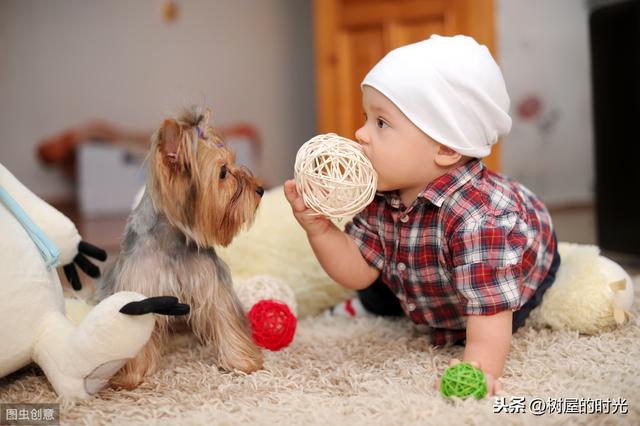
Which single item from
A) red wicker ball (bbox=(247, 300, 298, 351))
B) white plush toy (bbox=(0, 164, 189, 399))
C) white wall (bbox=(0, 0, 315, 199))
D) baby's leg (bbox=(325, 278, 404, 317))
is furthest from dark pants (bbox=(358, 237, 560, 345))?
white wall (bbox=(0, 0, 315, 199))

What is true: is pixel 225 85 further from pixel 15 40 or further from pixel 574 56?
pixel 574 56

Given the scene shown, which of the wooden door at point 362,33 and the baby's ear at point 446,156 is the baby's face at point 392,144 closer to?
the baby's ear at point 446,156

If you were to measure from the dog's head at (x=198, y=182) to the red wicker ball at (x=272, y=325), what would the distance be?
22cm

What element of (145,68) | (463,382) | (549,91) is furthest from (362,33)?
(463,382)

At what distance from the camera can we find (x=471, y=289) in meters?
1.17

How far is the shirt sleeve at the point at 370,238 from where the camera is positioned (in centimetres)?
138

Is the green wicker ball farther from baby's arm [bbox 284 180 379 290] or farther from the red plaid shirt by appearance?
baby's arm [bbox 284 180 379 290]

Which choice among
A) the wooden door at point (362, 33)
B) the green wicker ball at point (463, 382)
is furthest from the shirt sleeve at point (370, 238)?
the wooden door at point (362, 33)

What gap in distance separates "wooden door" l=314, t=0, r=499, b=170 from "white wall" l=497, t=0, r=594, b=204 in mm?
638

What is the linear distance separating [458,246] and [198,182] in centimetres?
47

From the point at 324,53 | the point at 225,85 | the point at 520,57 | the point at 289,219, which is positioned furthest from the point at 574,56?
the point at 289,219

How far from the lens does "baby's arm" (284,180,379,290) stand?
4.12ft

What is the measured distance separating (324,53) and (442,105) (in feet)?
7.78

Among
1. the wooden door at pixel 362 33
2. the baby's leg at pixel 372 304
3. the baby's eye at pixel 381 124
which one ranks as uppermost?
the wooden door at pixel 362 33
